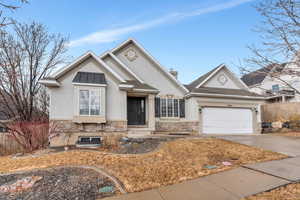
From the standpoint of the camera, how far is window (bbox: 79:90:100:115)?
957 centimetres

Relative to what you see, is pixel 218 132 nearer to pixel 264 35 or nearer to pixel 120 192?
pixel 264 35

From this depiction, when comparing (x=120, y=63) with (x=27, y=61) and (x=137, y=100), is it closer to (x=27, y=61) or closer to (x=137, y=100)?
(x=137, y=100)

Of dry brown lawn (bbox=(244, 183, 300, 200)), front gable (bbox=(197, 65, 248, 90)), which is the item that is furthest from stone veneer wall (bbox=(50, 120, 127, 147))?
front gable (bbox=(197, 65, 248, 90))

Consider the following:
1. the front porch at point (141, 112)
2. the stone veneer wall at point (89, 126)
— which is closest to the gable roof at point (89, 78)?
the front porch at point (141, 112)

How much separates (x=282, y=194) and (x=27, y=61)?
18472 millimetres

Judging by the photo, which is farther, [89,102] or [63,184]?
[89,102]

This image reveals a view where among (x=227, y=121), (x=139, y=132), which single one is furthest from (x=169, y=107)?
(x=227, y=121)

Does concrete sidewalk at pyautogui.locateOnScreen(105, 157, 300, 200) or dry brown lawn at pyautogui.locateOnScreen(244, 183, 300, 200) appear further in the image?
concrete sidewalk at pyautogui.locateOnScreen(105, 157, 300, 200)

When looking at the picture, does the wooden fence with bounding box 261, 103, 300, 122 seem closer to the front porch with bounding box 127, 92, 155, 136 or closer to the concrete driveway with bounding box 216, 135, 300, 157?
the concrete driveway with bounding box 216, 135, 300, 157

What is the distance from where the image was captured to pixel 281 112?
14977mm

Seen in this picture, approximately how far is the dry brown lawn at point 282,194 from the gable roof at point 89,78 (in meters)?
8.96

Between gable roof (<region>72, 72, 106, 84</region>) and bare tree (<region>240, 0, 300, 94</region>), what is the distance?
7999 millimetres

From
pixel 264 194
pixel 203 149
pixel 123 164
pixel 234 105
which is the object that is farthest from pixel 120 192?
pixel 234 105

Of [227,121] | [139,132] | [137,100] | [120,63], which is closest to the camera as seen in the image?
[139,132]
